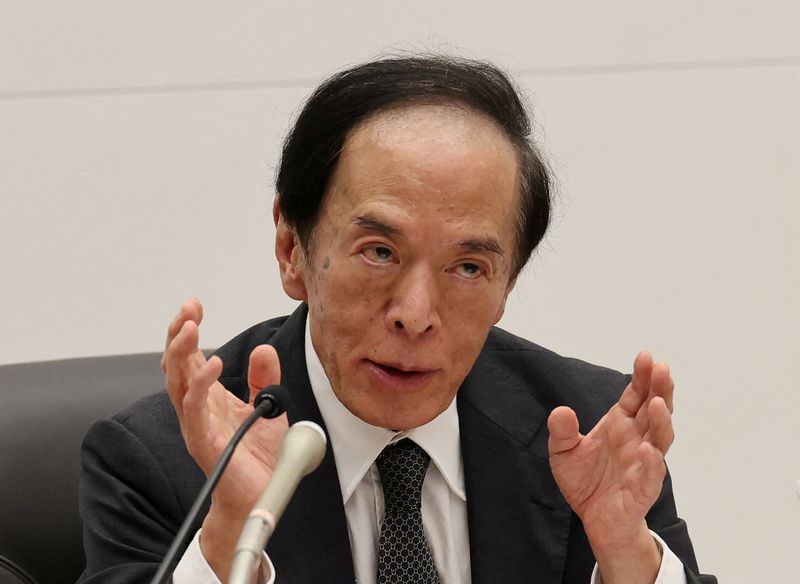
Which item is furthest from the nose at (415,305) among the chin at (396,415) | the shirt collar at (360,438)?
the shirt collar at (360,438)

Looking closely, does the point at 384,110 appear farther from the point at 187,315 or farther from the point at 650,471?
the point at 650,471

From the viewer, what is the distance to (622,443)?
157cm

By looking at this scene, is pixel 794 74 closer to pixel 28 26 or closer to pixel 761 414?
pixel 761 414

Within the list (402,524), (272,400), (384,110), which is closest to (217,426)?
(272,400)

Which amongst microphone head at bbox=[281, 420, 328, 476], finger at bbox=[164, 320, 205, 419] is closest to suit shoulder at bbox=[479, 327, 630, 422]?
finger at bbox=[164, 320, 205, 419]

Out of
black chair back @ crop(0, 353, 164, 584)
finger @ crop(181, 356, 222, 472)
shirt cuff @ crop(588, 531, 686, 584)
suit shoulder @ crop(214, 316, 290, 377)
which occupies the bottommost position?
black chair back @ crop(0, 353, 164, 584)

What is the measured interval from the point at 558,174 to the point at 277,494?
194cm

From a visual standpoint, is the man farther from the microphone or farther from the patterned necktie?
the microphone

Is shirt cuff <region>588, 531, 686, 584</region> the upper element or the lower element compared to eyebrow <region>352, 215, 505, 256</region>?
lower

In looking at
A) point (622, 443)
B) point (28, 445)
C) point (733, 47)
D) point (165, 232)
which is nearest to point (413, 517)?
point (622, 443)

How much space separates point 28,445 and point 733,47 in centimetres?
190

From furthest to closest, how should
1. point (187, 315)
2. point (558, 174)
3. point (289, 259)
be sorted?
point (558, 174) < point (289, 259) < point (187, 315)

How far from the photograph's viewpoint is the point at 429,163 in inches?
60.9

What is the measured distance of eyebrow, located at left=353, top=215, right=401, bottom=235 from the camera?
1.53 metres
